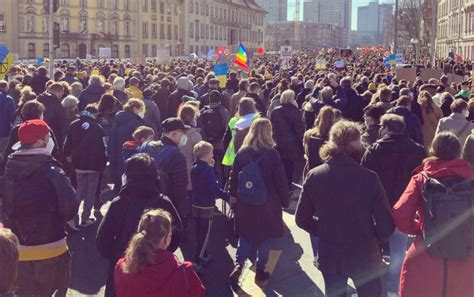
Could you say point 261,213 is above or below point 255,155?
below

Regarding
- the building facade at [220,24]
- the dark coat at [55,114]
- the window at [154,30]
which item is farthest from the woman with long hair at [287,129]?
the window at [154,30]

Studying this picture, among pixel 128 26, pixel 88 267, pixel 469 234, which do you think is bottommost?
pixel 88 267


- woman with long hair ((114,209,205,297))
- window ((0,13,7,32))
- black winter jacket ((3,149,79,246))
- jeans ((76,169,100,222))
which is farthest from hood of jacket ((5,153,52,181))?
window ((0,13,7,32))

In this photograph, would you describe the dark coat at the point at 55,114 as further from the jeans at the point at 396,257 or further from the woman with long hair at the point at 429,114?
the woman with long hair at the point at 429,114

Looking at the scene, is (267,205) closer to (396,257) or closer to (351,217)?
(396,257)

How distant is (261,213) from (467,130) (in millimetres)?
3895

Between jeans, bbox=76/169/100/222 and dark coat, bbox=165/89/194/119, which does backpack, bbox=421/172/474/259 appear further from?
dark coat, bbox=165/89/194/119

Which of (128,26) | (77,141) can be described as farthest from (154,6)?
(77,141)

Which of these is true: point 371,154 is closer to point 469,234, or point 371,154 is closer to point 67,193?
point 469,234

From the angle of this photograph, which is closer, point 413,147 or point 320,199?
point 320,199

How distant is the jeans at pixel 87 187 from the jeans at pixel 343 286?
4634 mm

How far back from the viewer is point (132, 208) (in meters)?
4.54

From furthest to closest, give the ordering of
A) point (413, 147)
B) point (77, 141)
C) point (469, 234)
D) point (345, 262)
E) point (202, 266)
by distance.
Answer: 1. point (77, 141)
2. point (202, 266)
3. point (413, 147)
4. point (345, 262)
5. point (469, 234)

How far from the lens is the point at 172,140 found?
20.6 ft
